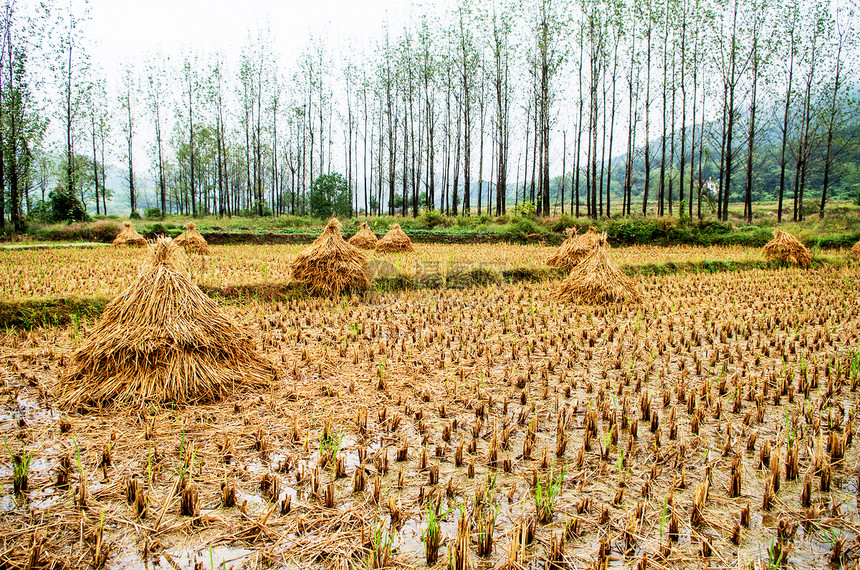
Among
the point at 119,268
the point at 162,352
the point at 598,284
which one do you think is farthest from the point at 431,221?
the point at 162,352

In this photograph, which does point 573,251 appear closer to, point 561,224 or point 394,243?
point 394,243

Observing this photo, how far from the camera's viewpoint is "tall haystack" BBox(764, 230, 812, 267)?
1131 centimetres

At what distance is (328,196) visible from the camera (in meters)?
23.5

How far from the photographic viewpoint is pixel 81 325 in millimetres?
5195

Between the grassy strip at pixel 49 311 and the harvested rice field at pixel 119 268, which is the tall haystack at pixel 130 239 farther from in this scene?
the grassy strip at pixel 49 311

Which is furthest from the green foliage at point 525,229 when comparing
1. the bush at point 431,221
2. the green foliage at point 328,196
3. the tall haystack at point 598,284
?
the tall haystack at point 598,284

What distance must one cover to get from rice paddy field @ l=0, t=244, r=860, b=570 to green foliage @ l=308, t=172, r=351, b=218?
749 inches

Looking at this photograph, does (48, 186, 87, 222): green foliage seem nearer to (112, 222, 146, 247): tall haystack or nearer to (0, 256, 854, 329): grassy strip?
(112, 222, 146, 247): tall haystack

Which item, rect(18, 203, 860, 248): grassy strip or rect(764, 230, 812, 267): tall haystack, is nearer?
rect(764, 230, 812, 267): tall haystack

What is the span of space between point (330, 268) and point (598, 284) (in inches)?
168

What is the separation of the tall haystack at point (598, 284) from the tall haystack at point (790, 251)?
22.6 ft

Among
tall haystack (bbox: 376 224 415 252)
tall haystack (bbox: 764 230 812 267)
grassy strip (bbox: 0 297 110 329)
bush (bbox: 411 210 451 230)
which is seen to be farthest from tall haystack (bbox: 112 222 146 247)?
tall haystack (bbox: 764 230 812 267)

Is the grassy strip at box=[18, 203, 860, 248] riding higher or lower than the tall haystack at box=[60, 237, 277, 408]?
higher

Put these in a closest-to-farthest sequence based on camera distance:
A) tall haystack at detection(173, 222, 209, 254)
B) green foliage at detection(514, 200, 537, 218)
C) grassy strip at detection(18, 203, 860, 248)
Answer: tall haystack at detection(173, 222, 209, 254)
grassy strip at detection(18, 203, 860, 248)
green foliage at detection(514, 200, 537, 218)
